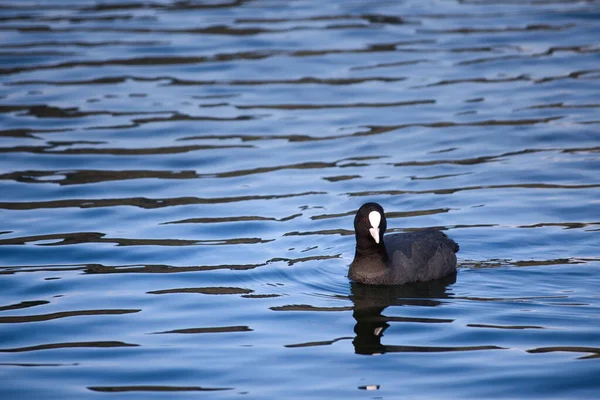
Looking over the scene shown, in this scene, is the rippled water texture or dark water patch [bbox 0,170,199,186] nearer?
the rippled water texture

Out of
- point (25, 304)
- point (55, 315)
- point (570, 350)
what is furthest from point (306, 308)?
point (25, 304)

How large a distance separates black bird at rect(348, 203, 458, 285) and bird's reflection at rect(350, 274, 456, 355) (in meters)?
0.08

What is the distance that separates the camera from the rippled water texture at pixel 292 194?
7828 mm

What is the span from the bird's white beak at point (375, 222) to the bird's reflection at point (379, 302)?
1.67 feet

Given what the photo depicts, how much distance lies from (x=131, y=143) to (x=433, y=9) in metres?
9.64

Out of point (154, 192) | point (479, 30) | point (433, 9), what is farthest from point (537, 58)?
point (154, 192)

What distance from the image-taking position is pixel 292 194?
12.4m

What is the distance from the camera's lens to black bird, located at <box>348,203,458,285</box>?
9422 mm

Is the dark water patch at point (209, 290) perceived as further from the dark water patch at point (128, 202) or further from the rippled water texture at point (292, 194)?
the dark water patch at point (128, 202)

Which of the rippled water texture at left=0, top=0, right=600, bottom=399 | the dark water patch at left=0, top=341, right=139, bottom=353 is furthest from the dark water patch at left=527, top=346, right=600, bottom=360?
the dark water patch at left=0, top=341, right=139, bottom=353

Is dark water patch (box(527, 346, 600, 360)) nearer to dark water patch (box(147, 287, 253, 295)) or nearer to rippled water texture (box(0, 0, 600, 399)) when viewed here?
rippled water texture (box(0, 0, 600, 399))

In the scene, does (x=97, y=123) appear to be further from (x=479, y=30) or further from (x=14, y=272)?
(x=479, y=30)

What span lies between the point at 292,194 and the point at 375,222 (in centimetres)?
316

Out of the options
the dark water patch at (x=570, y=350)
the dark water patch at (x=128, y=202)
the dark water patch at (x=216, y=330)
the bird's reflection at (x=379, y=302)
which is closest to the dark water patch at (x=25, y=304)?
the dark water patch at (x=216, y=330)
